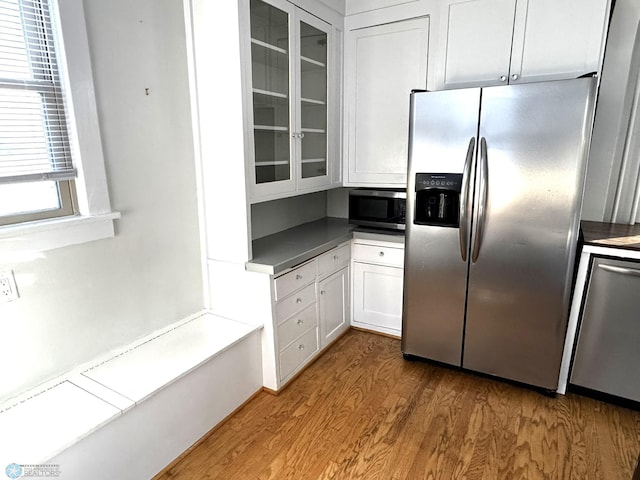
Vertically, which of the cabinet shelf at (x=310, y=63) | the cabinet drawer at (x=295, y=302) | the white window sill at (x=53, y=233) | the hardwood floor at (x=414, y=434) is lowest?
the hardwood floor at (x=414, y=434)

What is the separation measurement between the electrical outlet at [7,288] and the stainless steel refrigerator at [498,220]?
198 centimetres

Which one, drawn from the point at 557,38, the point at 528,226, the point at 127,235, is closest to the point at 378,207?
the point at 528,226

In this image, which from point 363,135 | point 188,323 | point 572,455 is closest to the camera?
point 572,455

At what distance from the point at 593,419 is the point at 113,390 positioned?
2.41m

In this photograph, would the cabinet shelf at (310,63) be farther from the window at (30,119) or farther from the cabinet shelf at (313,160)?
the window at (30,119)

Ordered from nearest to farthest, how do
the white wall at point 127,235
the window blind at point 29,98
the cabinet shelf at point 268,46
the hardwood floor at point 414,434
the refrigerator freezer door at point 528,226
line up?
the window blind at point 29,98, the white wall at point 127,235, the hardwood floor at point 414,434, the refrigerator freezer door at point 528,226, the cabinet shelf at point 268,46

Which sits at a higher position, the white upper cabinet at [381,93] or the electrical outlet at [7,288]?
the white upper cabinet at [381,93]

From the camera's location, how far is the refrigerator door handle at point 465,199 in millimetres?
2150

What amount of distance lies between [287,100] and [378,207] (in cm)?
104

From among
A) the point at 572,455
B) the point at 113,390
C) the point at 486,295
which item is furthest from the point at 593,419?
the point at 113,390

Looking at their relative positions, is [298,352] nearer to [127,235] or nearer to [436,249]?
[436,249]

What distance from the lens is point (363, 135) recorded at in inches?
115

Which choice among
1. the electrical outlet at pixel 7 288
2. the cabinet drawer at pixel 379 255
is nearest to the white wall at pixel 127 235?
the electrical outlet at pixel 7 288

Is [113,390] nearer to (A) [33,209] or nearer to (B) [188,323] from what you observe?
(B) [188,323]
